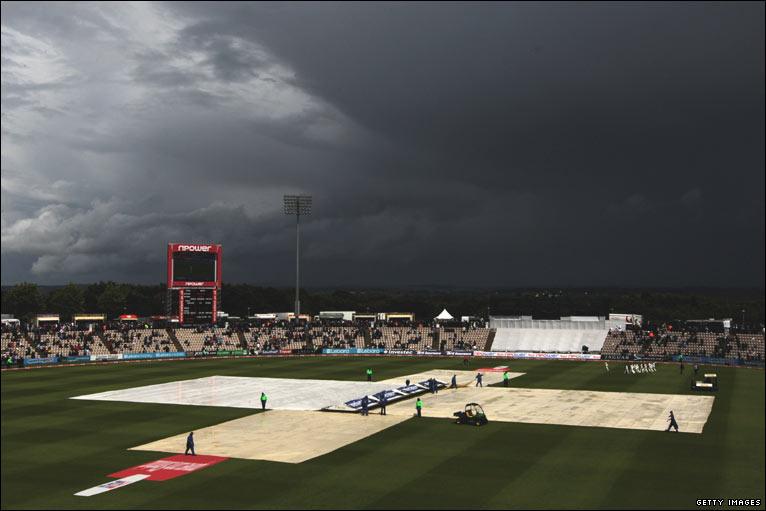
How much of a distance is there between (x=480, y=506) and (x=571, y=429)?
16.5 m

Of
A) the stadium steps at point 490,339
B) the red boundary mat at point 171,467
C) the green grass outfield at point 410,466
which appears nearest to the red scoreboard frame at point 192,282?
the stadium steps at point 490,339

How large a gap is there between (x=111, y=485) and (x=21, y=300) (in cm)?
16916

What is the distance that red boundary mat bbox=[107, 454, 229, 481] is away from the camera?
99.0ft

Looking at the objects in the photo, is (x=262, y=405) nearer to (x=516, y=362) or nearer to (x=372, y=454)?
(x=372, y=454)

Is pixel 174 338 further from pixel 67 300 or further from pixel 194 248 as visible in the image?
pixel 67 300

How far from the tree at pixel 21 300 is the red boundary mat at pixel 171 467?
163268 millimetres

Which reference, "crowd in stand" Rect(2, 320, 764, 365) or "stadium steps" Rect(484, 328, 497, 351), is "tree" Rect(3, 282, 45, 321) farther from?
"stadium steps" Rect(484, 328, 497, 351)

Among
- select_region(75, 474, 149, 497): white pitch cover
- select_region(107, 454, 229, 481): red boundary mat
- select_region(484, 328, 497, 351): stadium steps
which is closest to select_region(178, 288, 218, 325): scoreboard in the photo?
select_region(484, 328, 497, 351): stadium steps

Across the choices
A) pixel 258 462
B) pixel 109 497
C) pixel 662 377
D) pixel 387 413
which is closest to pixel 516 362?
pixel 662 377

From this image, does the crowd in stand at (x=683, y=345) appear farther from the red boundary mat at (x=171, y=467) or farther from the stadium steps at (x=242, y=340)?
the red boundary mat at (x=171, y=467)

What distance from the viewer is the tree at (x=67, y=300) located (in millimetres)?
184250

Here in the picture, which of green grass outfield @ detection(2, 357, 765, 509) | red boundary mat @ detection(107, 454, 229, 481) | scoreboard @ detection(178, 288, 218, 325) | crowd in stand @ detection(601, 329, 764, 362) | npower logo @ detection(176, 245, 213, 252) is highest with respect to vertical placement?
npower logo @ detection(176, 245, 213, 252)

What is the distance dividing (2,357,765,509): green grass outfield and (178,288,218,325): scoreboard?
51.4 meters

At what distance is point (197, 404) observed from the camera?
166ft
